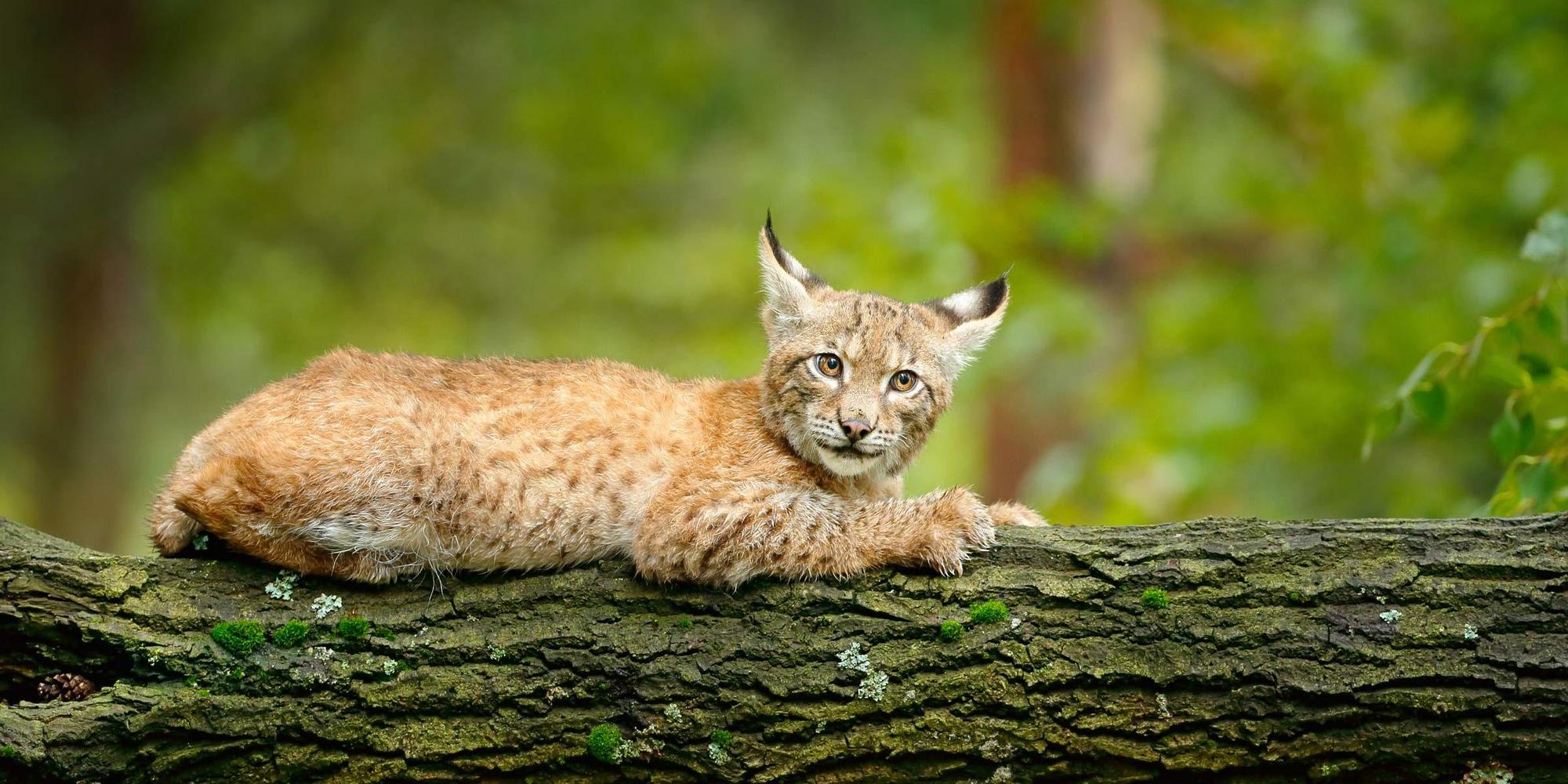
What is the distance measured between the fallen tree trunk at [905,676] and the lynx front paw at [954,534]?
0.09m

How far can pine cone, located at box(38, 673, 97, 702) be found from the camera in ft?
14.9

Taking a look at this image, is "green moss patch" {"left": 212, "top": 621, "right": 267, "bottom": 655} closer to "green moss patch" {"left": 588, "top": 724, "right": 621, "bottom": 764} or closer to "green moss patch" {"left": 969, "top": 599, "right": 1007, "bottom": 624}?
"green moss patch" {"left": 588, "top": 724, "right": 621, "bottom": 764}

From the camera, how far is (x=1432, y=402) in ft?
18.2

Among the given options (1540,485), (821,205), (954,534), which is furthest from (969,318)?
(821,205)

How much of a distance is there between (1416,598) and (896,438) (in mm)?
2261

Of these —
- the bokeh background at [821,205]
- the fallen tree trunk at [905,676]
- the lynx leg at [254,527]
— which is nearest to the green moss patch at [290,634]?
the fallen tree trunk at [905,676]

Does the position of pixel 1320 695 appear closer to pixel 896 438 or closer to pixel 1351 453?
pixel 896 438

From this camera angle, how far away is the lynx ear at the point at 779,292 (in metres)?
6.32

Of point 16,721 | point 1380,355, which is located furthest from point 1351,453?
point 16,721

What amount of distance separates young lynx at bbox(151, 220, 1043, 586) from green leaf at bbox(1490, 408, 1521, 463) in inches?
79.0

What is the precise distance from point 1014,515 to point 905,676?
1.54 metres

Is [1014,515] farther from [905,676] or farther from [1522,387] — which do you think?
[1522,387]

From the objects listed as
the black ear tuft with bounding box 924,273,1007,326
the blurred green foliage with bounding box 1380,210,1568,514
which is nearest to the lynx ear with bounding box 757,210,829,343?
the black ear tuft with bounding box 924,273,1007,326

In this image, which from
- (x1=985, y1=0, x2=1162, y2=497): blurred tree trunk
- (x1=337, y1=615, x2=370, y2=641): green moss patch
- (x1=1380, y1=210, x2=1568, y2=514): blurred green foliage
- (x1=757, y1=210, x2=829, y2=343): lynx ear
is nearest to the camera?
(x1=337, y1=615, x2=370, y2=641): green moss patch
